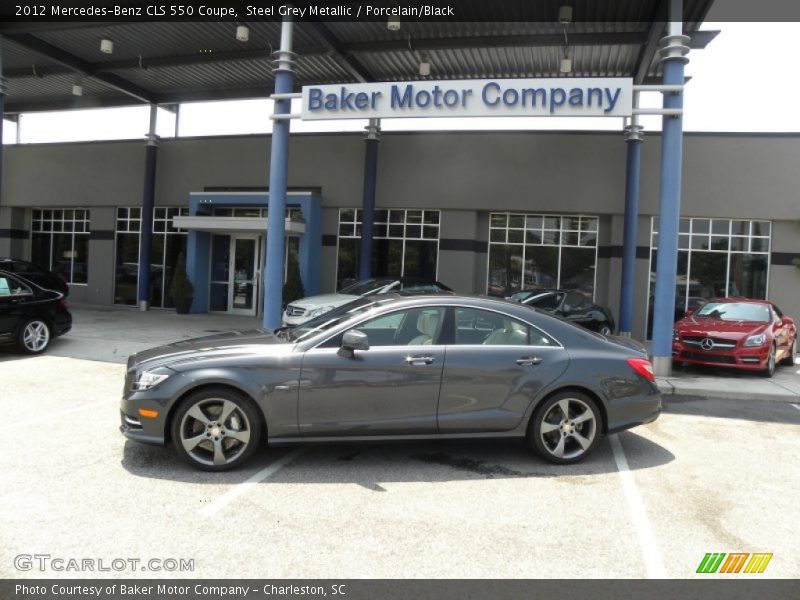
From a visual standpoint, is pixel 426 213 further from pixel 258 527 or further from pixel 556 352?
pixel 258 527

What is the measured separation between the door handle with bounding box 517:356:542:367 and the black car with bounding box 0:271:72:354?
28.6 ft

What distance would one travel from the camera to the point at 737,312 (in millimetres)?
11438

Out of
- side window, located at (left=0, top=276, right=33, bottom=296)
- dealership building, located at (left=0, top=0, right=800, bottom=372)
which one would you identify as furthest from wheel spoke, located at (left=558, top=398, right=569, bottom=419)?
dealership building, located at (left=0, top=0, right=800, bottom=372)

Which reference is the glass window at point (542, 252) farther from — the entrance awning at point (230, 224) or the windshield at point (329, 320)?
the windshield at point (329, 320)

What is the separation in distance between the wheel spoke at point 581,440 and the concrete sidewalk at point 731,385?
4.17m

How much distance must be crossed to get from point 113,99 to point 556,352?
68.2ft

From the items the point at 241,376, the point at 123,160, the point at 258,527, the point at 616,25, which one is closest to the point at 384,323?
the point at 241,376

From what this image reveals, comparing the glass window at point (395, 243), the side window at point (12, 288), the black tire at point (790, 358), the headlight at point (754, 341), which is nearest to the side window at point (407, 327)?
Result: the headlight at point (754, 341)

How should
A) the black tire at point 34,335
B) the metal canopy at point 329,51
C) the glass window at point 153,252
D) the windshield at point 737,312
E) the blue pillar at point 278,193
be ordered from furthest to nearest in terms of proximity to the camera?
the glass window at point 153,252
the metal canopy at point 329,51
the windshield at point 737,312
the blue pillar at point 278,193
the black tire at point 34,335

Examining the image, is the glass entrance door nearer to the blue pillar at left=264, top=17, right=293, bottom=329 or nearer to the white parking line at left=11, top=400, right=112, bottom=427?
the blue pillar at left=264, top=17, right=293, bottom=329

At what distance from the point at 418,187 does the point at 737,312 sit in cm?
905

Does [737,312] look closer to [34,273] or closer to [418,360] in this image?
[418,360]

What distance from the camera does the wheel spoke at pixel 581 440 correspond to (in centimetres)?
525

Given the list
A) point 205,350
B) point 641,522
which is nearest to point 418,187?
point 205,350
